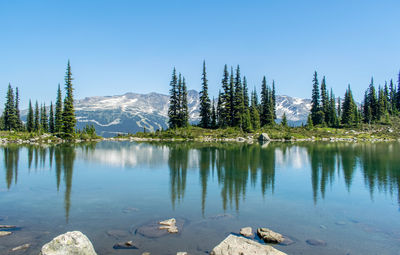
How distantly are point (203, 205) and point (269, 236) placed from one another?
5.53 m

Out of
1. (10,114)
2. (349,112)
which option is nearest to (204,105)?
(349,112)

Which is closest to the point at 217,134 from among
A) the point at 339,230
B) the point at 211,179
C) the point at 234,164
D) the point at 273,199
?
the point at 234,164

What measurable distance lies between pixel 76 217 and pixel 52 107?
112m

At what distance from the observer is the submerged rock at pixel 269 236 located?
11306mm

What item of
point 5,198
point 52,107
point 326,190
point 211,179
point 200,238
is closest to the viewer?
point 200,238

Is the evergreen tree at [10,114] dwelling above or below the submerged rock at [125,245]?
above

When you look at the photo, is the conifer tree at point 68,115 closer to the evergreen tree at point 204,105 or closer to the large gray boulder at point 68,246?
the evergreen tree at point 204,105

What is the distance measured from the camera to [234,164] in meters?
32.4

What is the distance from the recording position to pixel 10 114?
10219cm

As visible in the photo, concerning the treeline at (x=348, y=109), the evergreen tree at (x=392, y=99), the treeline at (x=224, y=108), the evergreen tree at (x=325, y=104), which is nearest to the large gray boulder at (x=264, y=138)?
the treeline at (x=224, y=108)

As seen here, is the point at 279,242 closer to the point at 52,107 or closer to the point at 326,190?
the point at 326,190

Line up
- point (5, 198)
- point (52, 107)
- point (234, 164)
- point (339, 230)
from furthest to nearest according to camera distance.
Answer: point (52, 107) → point (234, 164) → point (5, 198) → point (339, 230)

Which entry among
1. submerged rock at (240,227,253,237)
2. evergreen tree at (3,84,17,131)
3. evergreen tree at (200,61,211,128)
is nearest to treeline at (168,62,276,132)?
evergreen tree at (200,61,211,128)

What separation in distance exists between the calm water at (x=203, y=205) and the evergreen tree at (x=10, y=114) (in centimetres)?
8464
